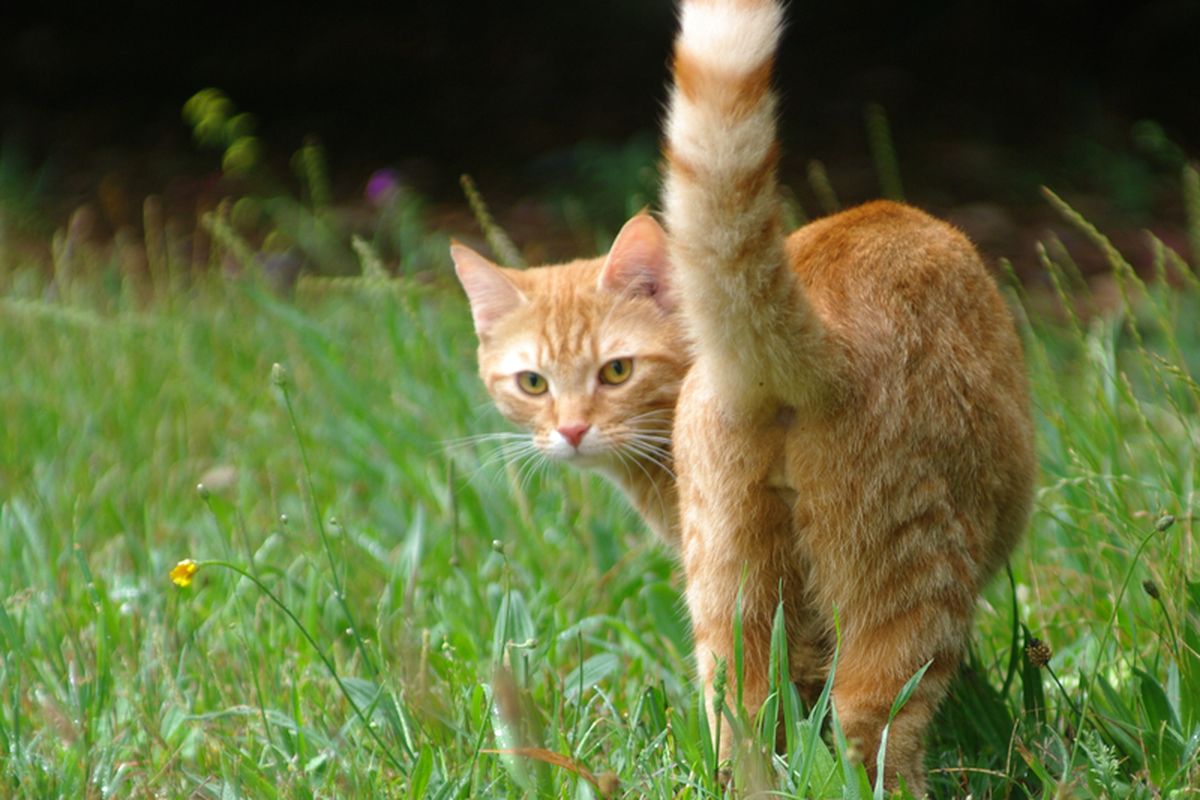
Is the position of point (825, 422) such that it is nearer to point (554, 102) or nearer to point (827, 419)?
point (827, 419)

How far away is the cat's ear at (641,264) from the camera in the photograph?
291 centimetres

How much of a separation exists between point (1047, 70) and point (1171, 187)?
43.6 inches


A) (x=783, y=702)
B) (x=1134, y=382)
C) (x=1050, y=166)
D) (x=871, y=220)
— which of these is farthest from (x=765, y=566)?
(x=1050, y=166)

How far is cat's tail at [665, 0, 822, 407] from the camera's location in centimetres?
182

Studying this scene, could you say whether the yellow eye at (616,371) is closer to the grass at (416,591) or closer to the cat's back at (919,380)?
the grass at (416,591)

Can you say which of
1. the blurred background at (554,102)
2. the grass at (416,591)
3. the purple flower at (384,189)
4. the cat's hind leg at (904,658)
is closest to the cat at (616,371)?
the grass at (416,591)

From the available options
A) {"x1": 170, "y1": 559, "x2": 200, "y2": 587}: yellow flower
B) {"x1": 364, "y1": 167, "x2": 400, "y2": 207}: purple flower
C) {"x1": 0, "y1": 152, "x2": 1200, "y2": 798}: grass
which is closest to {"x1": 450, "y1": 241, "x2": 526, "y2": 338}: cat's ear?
{"x1": 0, "y1": 152, "x2": 1200, "y2": 798}: grass

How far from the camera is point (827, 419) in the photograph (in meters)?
1.99

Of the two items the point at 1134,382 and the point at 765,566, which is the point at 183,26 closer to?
the point at 1134,382

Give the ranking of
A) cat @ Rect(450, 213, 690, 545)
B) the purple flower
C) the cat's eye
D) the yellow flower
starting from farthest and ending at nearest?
the purple flower, the cat's eye, cat @ Rect(450, 213, 690, 545), the yellow flower

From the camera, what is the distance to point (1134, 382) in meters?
4.47

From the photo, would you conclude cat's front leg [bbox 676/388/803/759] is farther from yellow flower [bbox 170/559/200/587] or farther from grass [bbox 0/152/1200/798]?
yellow flower [bbox 170/559/200/587]

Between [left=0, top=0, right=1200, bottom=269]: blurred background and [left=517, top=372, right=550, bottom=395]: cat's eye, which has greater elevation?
[left=0, top=0, right=1200, bottom=269]: blurred background

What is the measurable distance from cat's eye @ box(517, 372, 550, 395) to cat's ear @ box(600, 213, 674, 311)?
26 centimetres
